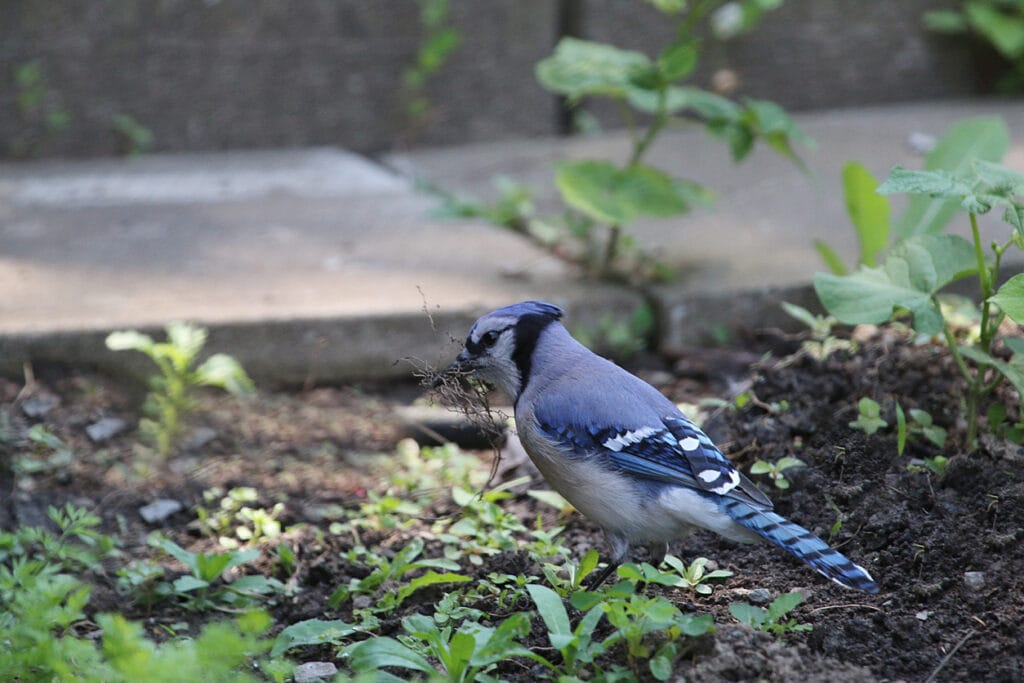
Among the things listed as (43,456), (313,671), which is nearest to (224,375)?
(43,456)

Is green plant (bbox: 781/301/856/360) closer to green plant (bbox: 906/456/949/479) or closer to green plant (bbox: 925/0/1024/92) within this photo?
green plant (bbox: 906/456/949/479)

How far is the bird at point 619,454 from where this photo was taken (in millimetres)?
2539

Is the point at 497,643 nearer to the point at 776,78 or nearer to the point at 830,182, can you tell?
the point at 830,182

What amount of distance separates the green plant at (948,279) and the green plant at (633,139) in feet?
3.58

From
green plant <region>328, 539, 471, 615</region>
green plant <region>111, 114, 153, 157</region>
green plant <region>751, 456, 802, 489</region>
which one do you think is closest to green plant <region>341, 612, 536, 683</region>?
green plant <region>328, 539, 471, 615</region>

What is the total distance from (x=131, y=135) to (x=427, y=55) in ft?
5.10

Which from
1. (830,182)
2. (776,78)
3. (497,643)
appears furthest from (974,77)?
(497,643)

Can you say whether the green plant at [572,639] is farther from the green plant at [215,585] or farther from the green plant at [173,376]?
the green plant at [173,376]

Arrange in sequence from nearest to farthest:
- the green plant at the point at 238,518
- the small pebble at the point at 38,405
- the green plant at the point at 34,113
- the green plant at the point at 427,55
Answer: the green plant at the point at 238,518 < the small pebble at the point at 38,405 < the green plant at the point at 34,113 < the green plant at the point at 427,55

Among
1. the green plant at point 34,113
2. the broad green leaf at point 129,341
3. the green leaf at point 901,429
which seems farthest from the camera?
the green plant at point 34,113

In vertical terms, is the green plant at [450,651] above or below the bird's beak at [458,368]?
below

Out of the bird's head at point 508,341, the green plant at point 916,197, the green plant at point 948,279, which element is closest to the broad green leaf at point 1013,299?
the green plant at point 948,279

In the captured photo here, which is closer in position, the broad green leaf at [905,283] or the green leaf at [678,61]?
the broad green leaf at [905,283]

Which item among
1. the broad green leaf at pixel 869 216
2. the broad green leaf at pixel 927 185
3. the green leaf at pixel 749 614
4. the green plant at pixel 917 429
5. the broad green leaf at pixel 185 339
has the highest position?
the broad green leaf at pixel 927 185
